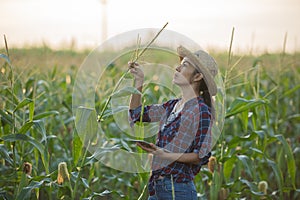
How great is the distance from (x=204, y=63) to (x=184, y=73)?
0.13 metres

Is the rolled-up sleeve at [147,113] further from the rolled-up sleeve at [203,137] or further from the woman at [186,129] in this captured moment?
the rolled-up sleeve at [203,137]

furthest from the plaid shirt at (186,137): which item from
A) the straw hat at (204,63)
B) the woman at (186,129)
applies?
the straw hat at (204,63)

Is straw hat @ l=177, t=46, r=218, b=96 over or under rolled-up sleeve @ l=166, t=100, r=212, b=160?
over

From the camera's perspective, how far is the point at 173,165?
2.62 m

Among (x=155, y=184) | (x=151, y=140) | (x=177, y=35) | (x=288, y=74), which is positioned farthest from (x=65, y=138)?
(x=288, y=74)

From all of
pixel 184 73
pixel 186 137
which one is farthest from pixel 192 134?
pixel 184 73

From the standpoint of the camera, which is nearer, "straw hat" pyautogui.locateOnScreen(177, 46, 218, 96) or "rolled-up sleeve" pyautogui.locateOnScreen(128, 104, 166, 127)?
"straw hat" pyautogui.locateOnScreen(177, 46, 218, 96)

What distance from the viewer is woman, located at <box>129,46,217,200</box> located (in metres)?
2.54

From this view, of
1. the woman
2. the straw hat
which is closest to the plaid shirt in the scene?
the woman

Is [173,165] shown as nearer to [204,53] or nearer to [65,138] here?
[204,53]

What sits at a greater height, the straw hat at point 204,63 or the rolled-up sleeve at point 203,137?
the straw hat at point 204,63

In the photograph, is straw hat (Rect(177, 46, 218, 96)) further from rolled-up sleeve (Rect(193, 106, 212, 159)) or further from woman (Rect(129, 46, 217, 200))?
rolled-up sleeve (Rect(193, 106, 212, 159))

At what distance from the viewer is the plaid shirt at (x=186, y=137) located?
254 cm

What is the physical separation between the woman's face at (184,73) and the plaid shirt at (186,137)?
0.12m
